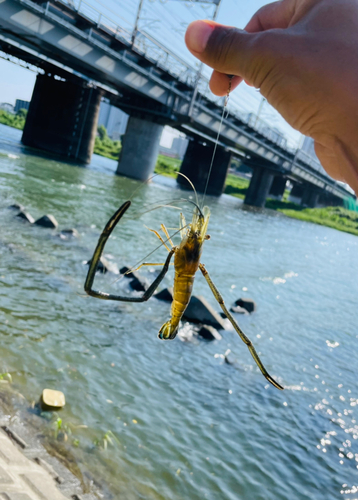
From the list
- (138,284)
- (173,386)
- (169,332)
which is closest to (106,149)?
(138,284)

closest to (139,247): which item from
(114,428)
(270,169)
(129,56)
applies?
Result: (114,428)

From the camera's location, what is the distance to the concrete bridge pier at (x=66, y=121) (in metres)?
56.4

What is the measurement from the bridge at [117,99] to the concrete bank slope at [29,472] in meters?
30.6

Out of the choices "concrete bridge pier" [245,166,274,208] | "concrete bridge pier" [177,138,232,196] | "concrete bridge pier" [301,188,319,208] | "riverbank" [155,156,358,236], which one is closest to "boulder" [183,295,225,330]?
"riverbank" [155,156,358,236]

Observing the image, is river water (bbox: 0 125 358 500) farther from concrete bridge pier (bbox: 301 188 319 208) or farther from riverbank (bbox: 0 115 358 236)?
concrete bridge pier (bbox: 301 188 319 208)

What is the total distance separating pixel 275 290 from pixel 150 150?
125ft

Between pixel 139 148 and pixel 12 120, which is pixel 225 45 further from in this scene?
pixel 12 120

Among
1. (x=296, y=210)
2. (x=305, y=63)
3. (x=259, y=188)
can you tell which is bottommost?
(x=305, y=63)

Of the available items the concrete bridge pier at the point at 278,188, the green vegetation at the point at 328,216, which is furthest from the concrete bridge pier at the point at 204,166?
the concrete bridge pier at the point at 278,188

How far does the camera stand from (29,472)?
4809mm

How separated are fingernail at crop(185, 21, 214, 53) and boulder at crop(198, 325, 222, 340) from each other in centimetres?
888

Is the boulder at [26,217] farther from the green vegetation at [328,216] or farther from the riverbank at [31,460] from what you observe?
the green vegetation at [328,216]

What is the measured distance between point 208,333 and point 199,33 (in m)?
8.94

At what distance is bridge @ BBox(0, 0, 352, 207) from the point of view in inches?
1304
